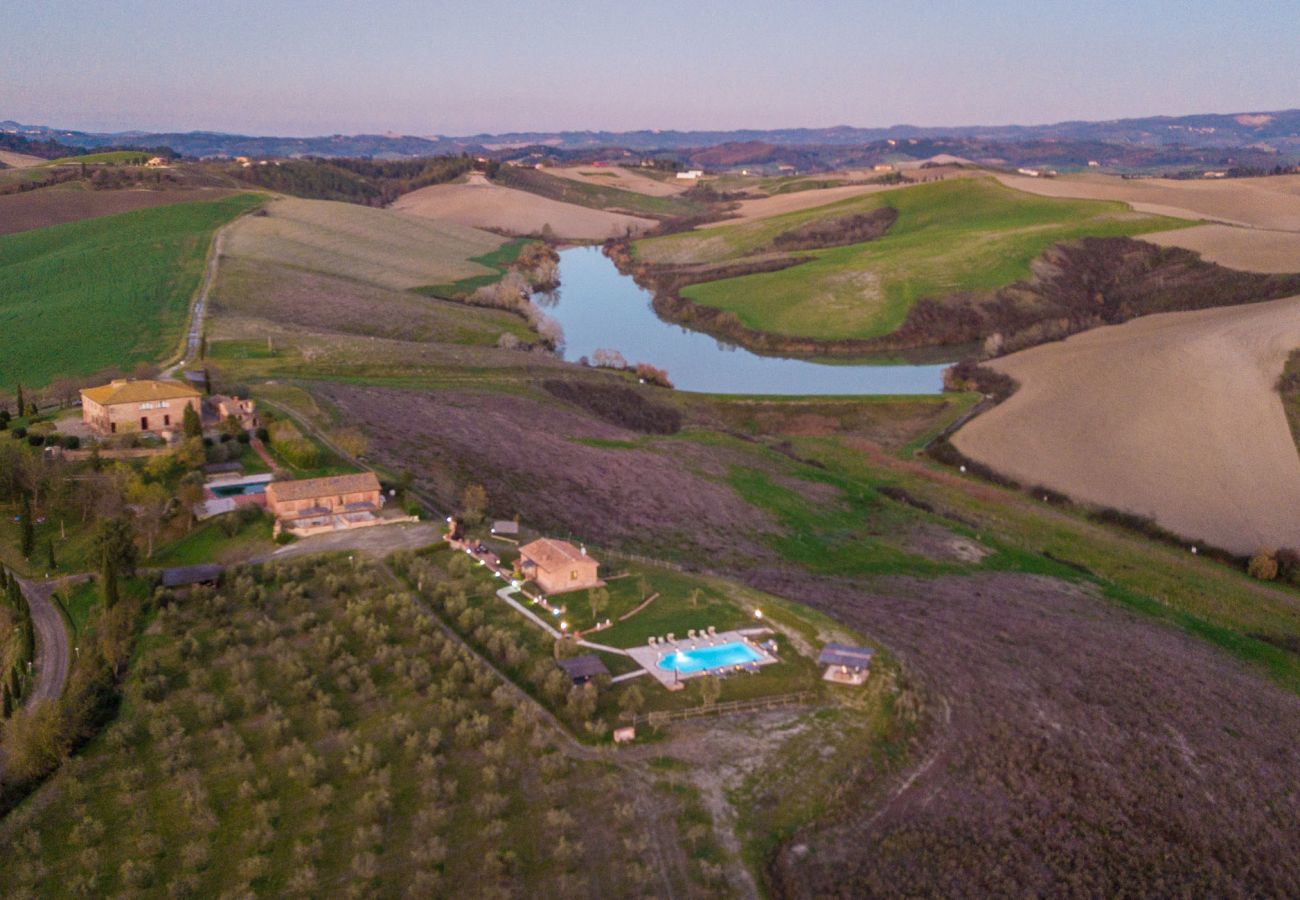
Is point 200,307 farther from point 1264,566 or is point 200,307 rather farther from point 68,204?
point 1264,566

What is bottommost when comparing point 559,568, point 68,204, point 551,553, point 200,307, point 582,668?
point 582,668

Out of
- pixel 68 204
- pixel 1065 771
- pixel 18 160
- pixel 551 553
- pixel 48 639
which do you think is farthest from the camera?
pixel 18 160

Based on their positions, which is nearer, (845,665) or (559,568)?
(845,665)

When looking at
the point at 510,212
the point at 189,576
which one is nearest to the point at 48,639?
the point at 189,576

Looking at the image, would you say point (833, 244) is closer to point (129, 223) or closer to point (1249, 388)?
point (1249, 388)

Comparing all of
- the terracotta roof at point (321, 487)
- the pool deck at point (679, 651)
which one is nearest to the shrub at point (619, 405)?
the terracotta roof at point (321, 487)

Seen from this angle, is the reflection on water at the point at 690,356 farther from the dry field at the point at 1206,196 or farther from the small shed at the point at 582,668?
the dry field at the point at 1206,196
